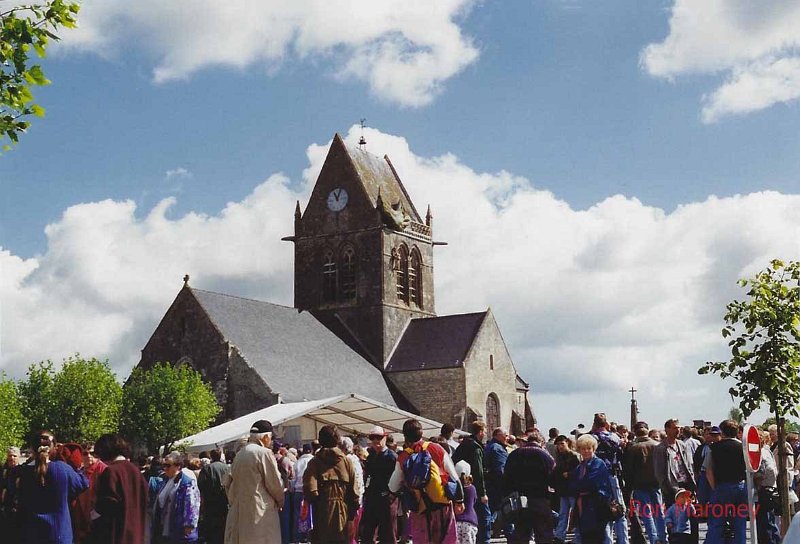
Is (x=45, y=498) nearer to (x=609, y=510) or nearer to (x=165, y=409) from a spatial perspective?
(x=609, y=510)

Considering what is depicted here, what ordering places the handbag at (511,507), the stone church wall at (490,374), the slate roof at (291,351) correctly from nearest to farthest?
1. the handbag at (511,507)
2. the slate roof at (291,351)
3. the stone church wall at (490,374)

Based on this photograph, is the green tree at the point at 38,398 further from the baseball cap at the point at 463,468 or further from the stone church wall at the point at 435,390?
the baseball cap at the point at 463,468

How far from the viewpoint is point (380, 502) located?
14.5 meters

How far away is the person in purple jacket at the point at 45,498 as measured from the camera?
416 inches

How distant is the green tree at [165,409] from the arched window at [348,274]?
46.7 ft

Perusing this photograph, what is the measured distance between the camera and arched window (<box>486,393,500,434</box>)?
54.3 m

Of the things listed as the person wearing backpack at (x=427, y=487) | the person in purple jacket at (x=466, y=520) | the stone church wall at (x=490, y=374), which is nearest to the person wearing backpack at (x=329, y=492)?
the person wearing backpack at (x=427, y=487)

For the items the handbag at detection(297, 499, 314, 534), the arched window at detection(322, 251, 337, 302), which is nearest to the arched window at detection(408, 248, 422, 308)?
the arched window at detection(322, 251, 337, 302)

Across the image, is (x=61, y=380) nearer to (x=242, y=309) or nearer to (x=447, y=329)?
(x=242, y=309)

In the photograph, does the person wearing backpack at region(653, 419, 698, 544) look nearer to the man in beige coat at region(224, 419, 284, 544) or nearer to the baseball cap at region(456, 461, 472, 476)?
the baseball cap at region(456, 461, 472, 476)

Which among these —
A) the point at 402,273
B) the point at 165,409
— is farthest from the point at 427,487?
the point at 402,273

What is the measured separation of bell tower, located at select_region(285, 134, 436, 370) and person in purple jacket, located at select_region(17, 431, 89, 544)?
145 feet

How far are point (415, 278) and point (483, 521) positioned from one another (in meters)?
44.0

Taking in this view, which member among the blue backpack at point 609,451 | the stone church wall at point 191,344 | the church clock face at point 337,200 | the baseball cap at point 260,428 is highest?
the church clock face at point 337,200
